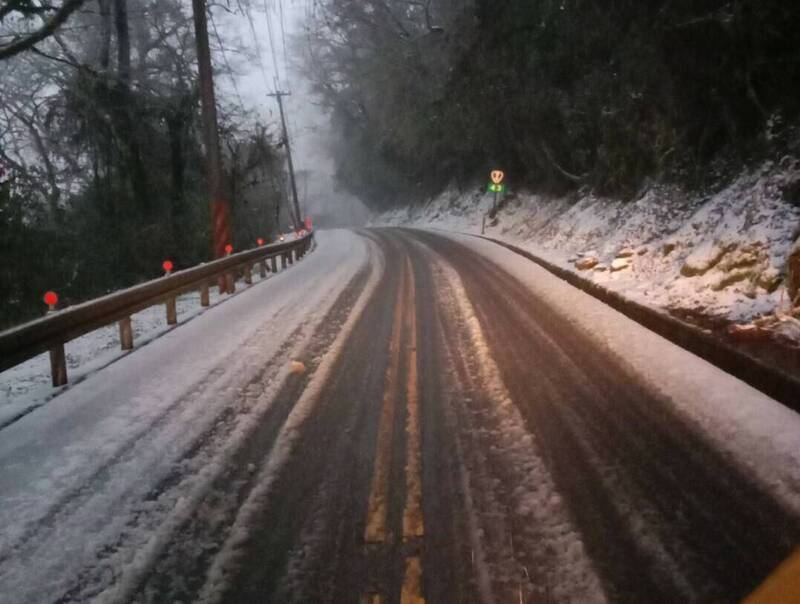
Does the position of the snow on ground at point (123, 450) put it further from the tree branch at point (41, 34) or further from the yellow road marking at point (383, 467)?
the tree branch at point (41, 34)

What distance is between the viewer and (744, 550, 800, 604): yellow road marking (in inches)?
104

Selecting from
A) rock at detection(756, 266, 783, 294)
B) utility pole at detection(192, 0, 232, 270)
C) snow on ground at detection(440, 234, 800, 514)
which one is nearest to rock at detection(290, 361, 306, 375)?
snow on ground at detection(440, 234, 800, 514)

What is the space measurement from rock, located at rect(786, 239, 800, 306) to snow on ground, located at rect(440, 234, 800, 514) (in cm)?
149

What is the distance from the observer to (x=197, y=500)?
4.03m

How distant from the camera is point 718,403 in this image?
538cm

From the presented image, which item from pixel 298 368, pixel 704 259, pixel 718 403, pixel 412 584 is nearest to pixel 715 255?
pixel 704 259

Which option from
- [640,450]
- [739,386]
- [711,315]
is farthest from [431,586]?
[711,315]

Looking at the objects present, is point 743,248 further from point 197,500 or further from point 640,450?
point 197,500

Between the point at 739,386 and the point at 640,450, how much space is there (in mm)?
1939

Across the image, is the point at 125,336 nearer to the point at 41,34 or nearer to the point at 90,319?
the point at 90,319

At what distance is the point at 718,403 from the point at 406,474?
3.04m

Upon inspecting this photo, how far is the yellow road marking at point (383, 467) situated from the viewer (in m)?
3.59

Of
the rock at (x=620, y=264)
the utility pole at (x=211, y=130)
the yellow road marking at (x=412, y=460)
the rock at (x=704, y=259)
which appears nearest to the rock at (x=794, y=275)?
the rock at (x=704, y=259)

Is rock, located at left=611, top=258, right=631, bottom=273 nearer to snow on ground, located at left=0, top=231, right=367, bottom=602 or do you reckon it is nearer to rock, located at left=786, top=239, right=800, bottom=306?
rock, located at left=786, top=239, right=800, bottom=306
